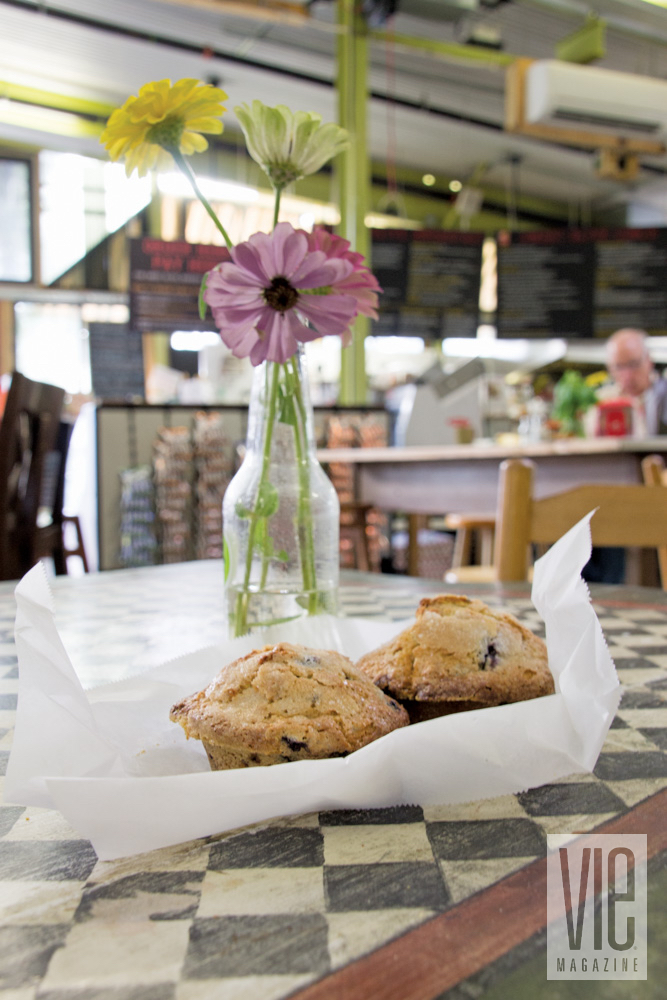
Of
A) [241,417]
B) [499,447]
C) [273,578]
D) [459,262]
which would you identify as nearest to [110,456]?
[241,417]

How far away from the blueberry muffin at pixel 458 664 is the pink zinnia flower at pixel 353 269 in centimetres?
32

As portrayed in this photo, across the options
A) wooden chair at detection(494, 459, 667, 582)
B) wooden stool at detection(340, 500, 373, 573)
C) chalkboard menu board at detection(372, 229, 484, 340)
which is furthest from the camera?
chalkboard menu board at detection(372, 229, 484, 340)

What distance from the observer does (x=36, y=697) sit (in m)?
0.47

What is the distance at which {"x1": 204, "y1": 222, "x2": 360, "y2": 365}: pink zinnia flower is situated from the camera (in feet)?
2.27

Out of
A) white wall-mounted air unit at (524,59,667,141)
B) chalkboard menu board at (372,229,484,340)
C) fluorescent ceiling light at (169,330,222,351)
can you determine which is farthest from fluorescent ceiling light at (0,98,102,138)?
white wall-mounted air unit at (524,59,667,141)

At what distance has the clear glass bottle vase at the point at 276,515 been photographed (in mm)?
769

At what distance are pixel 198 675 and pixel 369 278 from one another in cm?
40

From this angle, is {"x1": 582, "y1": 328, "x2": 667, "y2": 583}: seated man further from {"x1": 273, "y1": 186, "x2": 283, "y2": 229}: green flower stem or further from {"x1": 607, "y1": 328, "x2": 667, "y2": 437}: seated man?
{"x1": 273, "y1": 186, "x2": 283, "y2": 229}: green flower stem

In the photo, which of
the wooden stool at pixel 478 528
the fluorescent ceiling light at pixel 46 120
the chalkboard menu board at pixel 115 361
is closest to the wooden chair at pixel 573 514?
the wooden stool at pixel 478 528

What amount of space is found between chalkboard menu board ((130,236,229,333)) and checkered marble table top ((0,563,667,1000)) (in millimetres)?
5656

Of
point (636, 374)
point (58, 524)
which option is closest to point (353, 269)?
point (58, 524)

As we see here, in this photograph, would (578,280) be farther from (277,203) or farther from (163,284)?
(277,203)

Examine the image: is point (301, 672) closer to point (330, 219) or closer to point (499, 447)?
point (499, 447)

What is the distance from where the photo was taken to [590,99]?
4.51 metres
